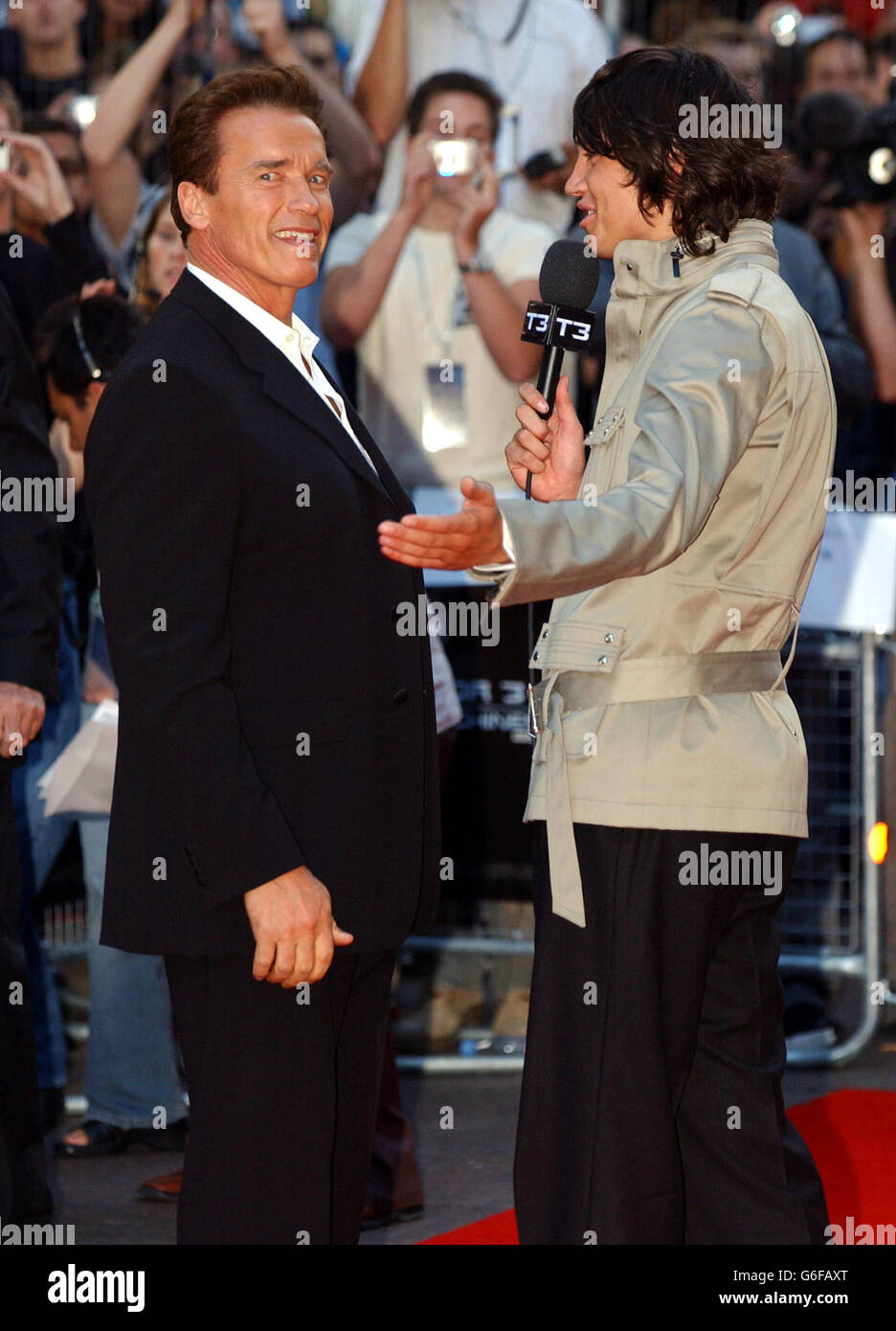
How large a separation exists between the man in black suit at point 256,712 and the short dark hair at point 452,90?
357 centimetres

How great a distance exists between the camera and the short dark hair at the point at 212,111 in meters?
2.69

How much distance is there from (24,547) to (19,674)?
260 millimetres


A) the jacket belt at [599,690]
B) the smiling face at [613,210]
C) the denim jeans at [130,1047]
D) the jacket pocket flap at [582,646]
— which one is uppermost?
the smiling face at [613,210]

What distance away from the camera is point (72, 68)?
22.6ft

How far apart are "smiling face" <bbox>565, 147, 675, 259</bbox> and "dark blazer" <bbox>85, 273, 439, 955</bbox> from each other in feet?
1.58

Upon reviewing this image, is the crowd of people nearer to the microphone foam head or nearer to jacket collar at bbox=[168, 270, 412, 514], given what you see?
the microphone foam head

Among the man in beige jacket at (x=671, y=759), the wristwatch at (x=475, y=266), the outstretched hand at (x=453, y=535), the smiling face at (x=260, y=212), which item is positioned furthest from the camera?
the wristwatch at (x=475, y=266)

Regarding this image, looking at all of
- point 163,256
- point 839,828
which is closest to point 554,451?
point 163,256

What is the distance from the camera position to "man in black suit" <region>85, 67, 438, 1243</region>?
7.95 feet

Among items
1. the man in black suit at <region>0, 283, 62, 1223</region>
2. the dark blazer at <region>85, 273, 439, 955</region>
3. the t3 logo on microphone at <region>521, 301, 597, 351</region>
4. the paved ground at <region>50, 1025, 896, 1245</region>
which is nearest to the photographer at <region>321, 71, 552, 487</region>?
the paved ground at <region>50, 1025, 896, 1245</region>

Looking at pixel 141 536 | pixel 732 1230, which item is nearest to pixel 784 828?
pixel 732 1230

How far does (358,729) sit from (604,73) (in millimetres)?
999

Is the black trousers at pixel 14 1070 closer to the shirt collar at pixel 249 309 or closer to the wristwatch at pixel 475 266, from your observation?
the shirt collar at pixel 249 309

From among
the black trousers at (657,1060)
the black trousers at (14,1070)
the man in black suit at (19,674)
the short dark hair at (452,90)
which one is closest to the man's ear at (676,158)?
the black trousers at (657,1060)
